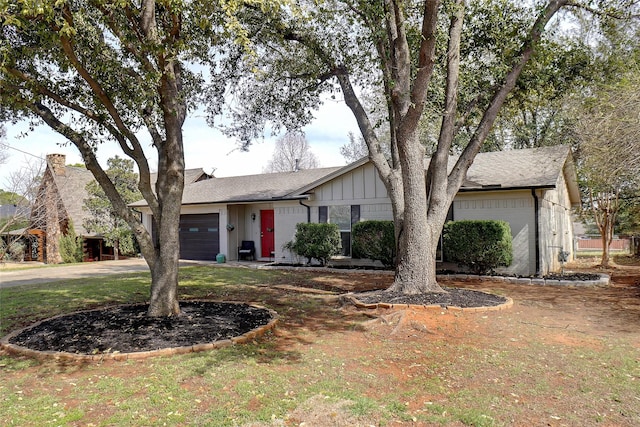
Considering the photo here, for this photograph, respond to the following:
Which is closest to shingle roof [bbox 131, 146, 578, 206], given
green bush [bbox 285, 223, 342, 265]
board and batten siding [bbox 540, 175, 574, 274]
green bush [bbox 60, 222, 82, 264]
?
board and batten siding [bbox 540, 175, 574, 274]

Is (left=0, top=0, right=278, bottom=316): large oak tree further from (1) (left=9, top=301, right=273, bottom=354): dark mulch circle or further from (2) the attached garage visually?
(2) the attached garage

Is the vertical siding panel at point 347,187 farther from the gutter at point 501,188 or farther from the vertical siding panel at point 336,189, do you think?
the gutter at point 501,188

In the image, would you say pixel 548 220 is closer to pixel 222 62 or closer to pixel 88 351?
pixel 222 62

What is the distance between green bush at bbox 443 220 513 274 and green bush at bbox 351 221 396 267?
165 cm

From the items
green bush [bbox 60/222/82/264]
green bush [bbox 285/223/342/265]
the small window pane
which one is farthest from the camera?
green bush [bbox 60/222/82/264]

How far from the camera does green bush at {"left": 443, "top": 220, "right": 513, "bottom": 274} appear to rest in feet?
36.1

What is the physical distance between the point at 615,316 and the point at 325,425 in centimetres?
596

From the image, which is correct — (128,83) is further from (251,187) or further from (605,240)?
(605,240)

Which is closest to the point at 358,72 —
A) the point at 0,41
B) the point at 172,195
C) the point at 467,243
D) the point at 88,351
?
the point at 467,243

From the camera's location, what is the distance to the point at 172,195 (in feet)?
22.0

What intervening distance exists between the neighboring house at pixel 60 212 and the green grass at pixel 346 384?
18.4 m

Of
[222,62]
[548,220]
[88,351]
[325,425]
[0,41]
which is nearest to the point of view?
[325,425]

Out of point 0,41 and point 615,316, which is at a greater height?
point 0,41

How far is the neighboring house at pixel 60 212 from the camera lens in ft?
72.2
